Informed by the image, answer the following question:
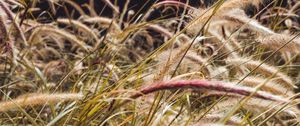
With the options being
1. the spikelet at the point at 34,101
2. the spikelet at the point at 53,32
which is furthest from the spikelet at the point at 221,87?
the spikelet at the point at 53,32

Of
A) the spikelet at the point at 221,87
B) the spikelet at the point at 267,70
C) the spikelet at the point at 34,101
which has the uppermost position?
the spikelet at the point at 221,87

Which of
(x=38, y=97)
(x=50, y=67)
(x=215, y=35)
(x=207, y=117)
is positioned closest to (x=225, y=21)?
(x=215, y=35)

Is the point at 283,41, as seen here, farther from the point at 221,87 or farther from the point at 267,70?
the point at 221,87

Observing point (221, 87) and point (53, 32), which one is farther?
point (53, 32)

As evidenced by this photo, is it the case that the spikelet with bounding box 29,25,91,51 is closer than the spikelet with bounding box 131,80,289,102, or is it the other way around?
the spikelet with bounding box 131,80,289,102

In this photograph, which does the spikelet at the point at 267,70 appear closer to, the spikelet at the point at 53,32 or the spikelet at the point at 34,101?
the spikelet at the point at 34,101

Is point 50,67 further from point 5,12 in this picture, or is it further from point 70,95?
point 70,95

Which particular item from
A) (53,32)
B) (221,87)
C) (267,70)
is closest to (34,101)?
(221,87)

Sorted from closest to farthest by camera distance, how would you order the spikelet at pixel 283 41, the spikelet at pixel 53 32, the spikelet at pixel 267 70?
1. the spikelet at pixel 283 41
2. the spikelet at pixel 267 70
3. the spikelet at pixel 53 32

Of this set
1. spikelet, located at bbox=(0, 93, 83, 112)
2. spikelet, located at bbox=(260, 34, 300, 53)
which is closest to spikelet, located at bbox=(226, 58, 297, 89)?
spikelet, located at bbox=(260, 34, 300, 53)

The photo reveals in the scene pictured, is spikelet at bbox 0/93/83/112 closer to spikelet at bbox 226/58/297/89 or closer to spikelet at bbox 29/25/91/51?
spikelet at bbox 226/58/297/89

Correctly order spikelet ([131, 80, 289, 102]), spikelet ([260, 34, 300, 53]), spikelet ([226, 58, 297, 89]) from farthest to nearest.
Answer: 1. spikelet ([226, 58, 297, 89])
2. spikelet ([260, 34, 300, 53])
3. spikelet ([131, 80, 289, 102])
